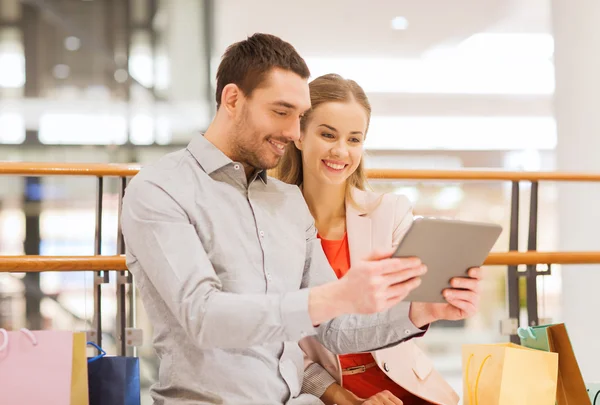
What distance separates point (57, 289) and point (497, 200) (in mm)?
1995

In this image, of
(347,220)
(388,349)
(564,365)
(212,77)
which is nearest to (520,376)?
(564,365)

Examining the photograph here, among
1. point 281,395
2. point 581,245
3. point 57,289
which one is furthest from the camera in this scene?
point 581,245

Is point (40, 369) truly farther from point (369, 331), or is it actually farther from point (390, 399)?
point (390, 399)

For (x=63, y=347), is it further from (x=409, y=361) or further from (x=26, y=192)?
(x=26, y=192)

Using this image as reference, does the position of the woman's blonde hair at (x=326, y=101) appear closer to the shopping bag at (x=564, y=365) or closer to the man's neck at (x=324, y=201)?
the man's neck at (x=324, y=201)

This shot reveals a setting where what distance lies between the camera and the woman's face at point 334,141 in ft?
6.82

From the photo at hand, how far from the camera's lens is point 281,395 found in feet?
5.05

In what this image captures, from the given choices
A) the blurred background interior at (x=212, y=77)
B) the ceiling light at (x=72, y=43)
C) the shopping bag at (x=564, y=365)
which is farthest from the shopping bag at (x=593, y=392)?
the ceiling light at (x=72, y=43)

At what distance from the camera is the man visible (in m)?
1.31

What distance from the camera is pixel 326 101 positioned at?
6.91 ft

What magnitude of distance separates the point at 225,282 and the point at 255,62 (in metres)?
0.49

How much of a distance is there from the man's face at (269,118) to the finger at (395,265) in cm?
46

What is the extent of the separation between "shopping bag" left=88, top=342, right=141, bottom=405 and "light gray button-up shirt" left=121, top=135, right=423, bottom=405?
232 millimetres

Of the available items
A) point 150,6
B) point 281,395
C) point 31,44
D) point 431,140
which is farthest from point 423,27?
point 281,395
